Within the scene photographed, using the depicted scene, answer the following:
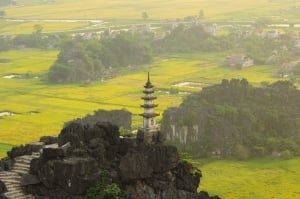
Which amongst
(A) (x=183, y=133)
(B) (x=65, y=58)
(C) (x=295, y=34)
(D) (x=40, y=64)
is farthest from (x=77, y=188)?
(C) (x=295, y=34)

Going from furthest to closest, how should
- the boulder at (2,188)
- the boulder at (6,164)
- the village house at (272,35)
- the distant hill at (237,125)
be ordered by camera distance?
the village house at (272,35), the distant hill at (237,125), the boulder at (6,164), the boulder at (2,188)

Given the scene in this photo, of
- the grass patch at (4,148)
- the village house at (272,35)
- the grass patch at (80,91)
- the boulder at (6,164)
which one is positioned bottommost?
the grass patch at (4,148)

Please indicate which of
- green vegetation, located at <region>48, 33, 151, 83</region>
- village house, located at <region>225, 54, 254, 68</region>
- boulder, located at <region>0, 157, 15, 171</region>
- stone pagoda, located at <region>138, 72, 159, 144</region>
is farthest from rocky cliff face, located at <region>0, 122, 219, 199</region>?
village house, located at <region>225, 54, 254, 68</region>

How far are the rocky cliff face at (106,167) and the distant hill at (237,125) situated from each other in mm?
15562

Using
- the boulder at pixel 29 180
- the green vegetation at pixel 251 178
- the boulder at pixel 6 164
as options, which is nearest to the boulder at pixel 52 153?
the boulder at pixel 29 180

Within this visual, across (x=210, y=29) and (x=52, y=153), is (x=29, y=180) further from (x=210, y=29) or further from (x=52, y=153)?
(x=210, y=29)

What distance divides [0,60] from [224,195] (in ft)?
190

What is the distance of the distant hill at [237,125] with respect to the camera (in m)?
45.6

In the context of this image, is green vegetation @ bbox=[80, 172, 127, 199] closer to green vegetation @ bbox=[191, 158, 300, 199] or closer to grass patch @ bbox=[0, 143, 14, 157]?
green vegetation @ bbox=[191, 158, 300, 199]

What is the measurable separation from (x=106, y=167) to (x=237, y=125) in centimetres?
2079

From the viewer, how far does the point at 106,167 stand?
28000 mm

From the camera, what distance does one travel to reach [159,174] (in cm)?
2897

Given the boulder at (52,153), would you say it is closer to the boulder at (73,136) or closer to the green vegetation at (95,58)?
the boulder at (73,136)

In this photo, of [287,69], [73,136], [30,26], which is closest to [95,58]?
[287,69]
